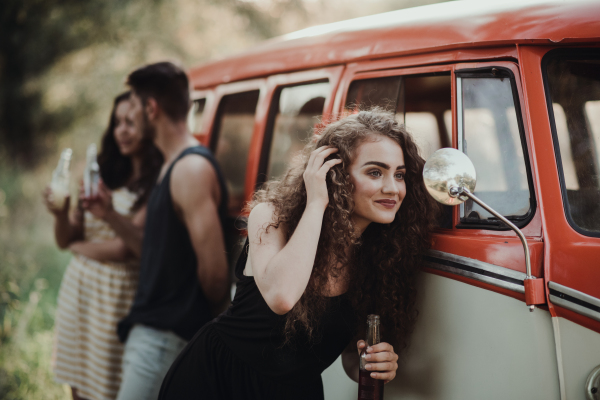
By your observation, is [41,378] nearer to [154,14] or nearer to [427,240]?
[427,240]

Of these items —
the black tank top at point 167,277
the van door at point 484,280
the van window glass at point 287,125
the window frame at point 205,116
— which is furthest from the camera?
→ the window frame at point 205,116

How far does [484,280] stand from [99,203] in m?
2.32

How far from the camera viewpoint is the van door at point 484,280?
1.98 metres

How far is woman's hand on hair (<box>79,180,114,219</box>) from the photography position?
3.35 m

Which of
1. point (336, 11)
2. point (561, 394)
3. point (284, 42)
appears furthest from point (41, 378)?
point (336, 11)

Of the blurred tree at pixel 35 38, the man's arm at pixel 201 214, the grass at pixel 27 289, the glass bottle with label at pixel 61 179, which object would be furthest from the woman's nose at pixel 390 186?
the blurred tree at pixel 35 38

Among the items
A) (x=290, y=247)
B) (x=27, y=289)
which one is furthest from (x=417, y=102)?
(x=27, y=289)

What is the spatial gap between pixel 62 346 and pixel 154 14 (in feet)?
20.9

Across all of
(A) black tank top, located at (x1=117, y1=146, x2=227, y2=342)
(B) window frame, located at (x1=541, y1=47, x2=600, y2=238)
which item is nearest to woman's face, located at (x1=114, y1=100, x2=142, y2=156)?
(A) black tank top, located at (x1=117, y1=146, x2=227, y2=342)

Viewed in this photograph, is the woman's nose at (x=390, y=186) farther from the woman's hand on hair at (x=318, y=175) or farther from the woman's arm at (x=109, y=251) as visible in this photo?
the woman's arm at (x=109, y=251)

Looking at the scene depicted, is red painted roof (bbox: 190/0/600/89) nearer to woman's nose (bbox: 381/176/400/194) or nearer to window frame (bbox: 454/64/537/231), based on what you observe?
window frame (bbox: 454/64/537/231)

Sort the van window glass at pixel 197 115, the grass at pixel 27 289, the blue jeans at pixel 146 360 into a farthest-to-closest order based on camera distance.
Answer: the grass at pixel 27 289 → the van window glass at pixel 197 115 → the blue jeans at pixel 146 360

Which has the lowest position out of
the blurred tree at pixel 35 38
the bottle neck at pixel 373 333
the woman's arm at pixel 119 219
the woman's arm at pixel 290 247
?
the bottle neck at pixel 373 333

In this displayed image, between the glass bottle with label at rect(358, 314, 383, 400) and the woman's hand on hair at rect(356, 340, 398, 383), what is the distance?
0.7 inches
